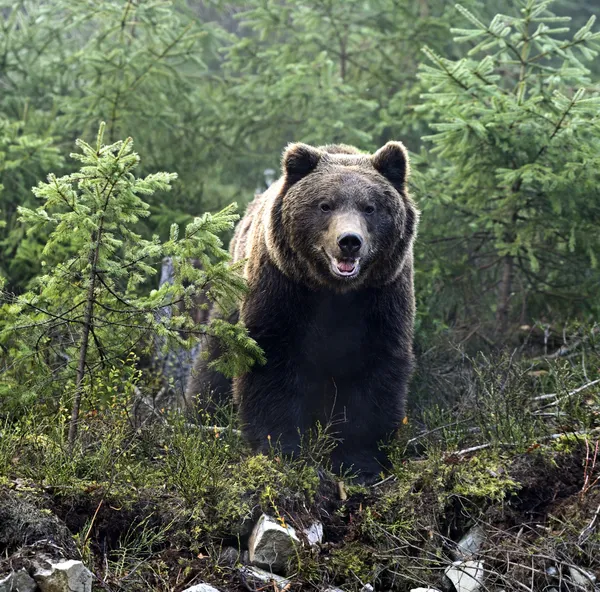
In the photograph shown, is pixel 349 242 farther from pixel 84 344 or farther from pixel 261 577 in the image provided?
pixel 261 577

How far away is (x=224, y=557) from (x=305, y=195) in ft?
8.50

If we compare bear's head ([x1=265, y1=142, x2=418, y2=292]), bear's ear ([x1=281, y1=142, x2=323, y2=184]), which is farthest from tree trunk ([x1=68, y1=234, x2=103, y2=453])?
bear's ear ([x1=281, y1=142, x2=323, y2=184])

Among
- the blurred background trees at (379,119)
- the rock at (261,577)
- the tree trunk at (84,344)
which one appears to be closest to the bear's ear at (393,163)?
the blurred background trees at (379,119)

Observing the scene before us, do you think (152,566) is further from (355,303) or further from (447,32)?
(447,32)

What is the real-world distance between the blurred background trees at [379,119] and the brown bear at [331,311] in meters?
1.63

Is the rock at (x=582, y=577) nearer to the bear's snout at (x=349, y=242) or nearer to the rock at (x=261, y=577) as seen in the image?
the rock at (x=261, y=577)

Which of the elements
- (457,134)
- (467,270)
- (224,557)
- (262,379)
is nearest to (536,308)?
(467,270)

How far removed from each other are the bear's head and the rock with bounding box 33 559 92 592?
260 cm

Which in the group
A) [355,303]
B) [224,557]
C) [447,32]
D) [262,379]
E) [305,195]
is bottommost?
[224,557]

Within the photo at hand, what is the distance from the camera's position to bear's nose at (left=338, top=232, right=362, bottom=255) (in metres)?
5.75

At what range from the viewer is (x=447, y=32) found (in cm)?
1092

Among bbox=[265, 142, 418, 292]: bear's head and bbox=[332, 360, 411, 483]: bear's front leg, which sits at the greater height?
bbox=[265, 142, 418, 292]: bear's head

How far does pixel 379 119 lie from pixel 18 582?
784 cm

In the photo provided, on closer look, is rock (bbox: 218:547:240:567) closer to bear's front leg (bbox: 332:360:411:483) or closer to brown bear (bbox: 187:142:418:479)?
brown bear (bbox: 187:142:418:479)
